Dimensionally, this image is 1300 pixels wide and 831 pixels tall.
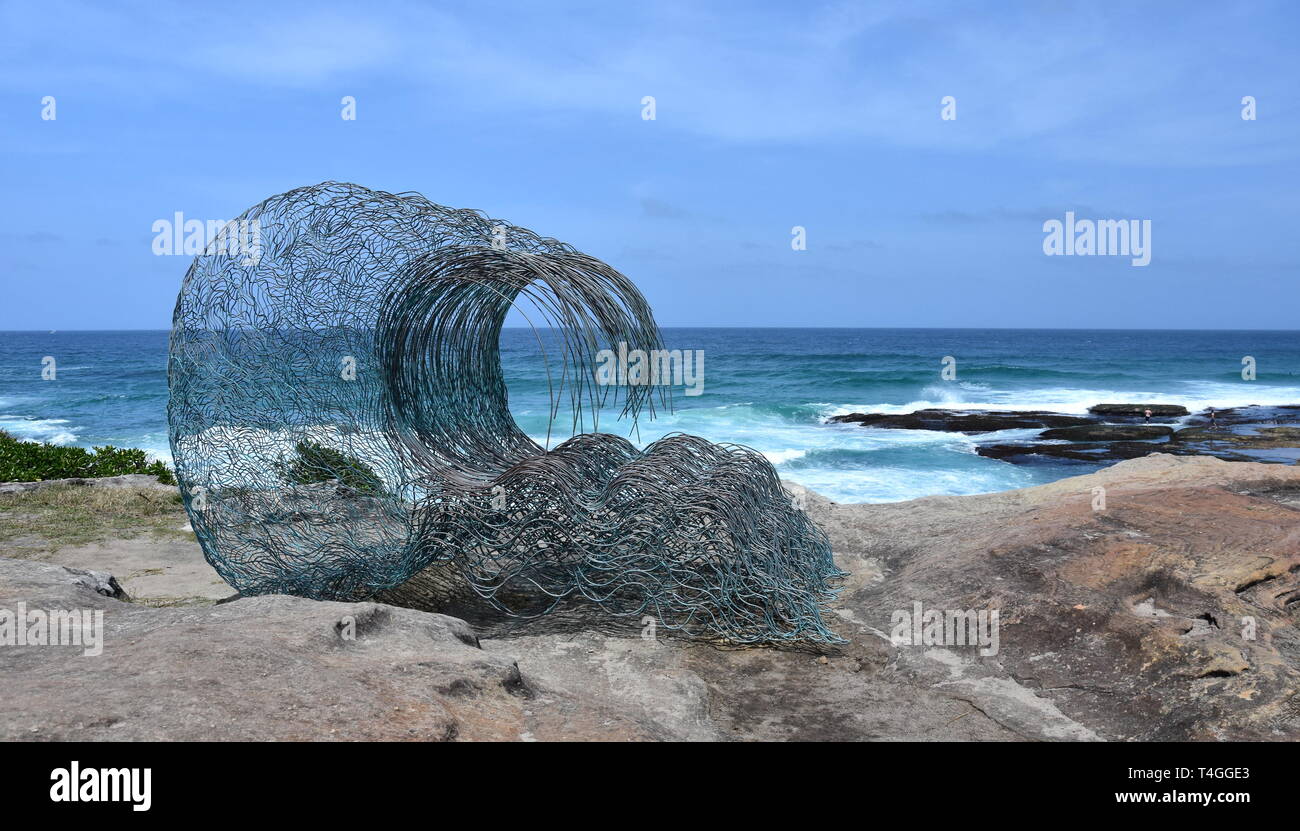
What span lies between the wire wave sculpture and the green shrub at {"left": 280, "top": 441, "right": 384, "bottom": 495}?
0.02m

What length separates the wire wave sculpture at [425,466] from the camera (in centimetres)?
594

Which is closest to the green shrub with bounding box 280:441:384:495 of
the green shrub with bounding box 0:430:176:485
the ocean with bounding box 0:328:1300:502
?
the green shrub with bounding box 0:430:176:485

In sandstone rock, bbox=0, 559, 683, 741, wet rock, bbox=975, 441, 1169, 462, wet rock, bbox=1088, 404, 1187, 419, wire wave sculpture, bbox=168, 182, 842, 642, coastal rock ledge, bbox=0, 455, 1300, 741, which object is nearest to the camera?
sandstone rock, bbox=0, 559, 683, 741

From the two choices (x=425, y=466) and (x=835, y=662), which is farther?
(x=425, y=466)

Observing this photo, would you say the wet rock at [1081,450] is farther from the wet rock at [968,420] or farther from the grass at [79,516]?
the grass at [79,516]

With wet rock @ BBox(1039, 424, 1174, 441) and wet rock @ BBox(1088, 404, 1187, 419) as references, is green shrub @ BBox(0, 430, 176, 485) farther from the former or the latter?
wet rock @ BBox(1088, 404, 1187, 419)

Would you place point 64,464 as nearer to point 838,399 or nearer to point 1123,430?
point 1123,430

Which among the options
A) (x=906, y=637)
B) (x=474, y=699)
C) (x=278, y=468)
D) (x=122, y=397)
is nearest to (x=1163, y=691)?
(x=906, y=637)

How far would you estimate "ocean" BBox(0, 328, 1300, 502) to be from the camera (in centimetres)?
1877

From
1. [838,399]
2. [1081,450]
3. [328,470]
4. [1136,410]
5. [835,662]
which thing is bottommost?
[835,662]

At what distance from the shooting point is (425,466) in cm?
713

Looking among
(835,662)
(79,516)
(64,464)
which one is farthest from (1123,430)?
(64,464)

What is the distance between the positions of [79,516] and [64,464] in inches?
93.7

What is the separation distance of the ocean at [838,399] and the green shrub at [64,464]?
705 centimetres
